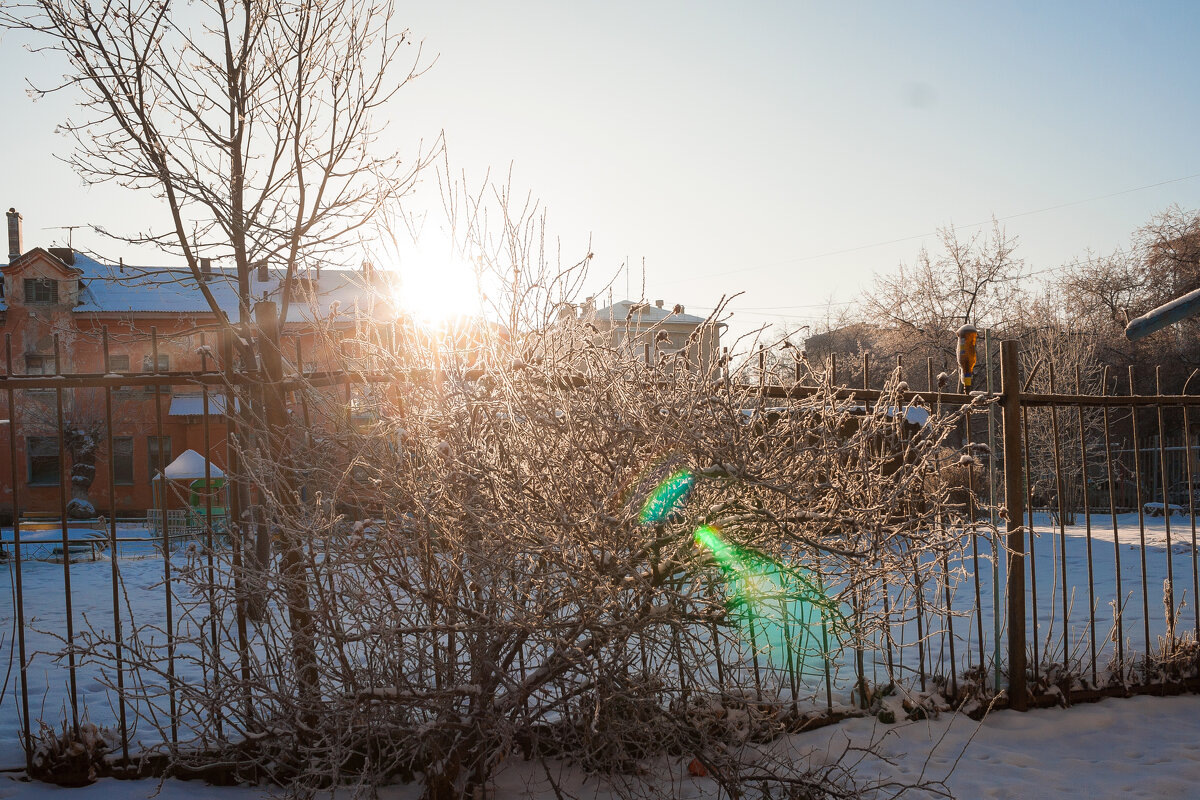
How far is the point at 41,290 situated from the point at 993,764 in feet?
95.9

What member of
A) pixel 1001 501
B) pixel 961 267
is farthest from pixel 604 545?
pixel 961 267

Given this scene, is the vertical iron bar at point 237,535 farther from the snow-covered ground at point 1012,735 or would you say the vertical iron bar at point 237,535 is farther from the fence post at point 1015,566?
the fence post at point 1015,566

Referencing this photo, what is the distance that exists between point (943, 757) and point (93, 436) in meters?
24.6

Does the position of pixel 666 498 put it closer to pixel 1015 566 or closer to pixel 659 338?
pixel 659 338

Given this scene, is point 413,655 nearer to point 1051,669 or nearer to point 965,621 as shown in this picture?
point 1051,669

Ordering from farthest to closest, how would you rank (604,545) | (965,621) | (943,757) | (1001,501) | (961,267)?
(961,267)
(965,621)
(1001,501)
(943,757)
(604,545)

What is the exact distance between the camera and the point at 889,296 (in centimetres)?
2656

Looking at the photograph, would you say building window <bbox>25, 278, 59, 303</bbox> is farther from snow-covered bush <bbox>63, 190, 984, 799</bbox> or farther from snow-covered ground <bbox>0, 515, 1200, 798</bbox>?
snow-covered bush <bbox>63, 190, 984, 799</bbox>

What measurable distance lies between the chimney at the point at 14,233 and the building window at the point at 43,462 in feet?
21.8

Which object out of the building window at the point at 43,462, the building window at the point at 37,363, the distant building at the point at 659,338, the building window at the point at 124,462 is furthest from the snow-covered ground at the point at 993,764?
the building window at the point at 37,363

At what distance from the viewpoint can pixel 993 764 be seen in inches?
141

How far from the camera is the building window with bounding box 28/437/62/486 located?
24.2m

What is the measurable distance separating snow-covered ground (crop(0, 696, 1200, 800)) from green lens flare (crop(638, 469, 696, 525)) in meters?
1.01

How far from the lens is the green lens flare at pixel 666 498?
2.35 metres
